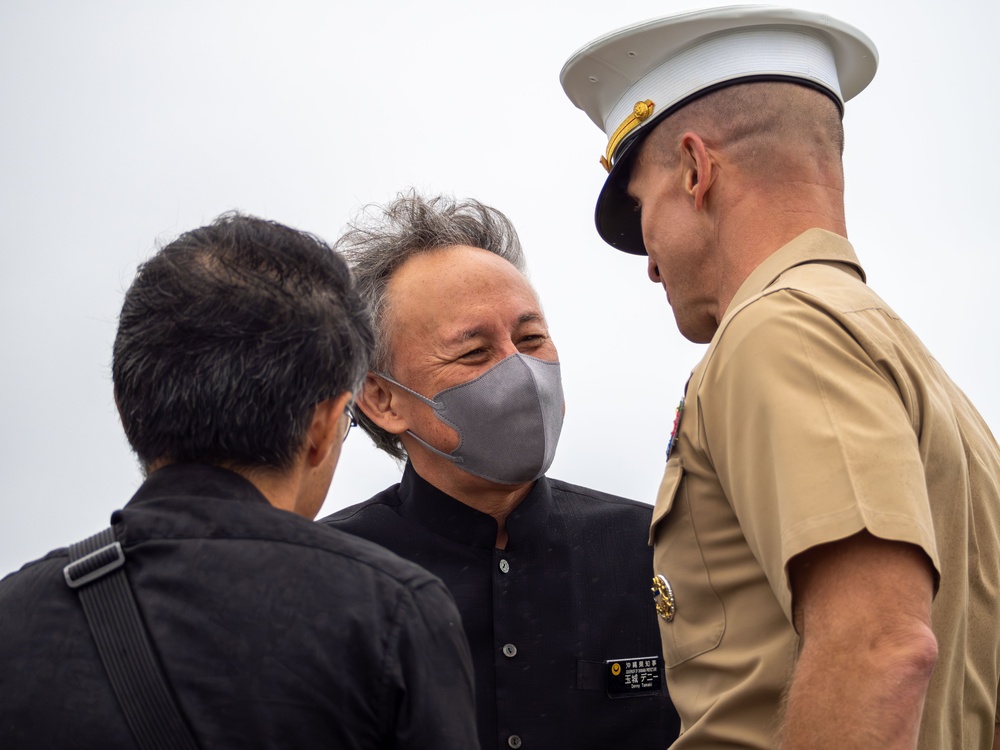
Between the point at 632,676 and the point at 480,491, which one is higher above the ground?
the point at 480,491

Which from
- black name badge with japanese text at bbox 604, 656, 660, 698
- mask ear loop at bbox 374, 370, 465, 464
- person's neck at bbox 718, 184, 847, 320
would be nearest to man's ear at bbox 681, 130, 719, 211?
person's neck at bbox 718, 184, 847, 320

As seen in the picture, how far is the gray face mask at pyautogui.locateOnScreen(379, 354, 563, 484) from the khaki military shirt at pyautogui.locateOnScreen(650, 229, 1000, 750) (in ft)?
3.31

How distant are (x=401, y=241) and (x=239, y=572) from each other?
2.24 metres

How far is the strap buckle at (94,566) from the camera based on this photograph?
1.66m

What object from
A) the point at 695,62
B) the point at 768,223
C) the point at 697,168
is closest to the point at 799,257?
the point at 768,223

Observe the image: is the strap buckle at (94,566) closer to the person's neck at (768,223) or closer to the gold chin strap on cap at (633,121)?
the person's neck at (768,223)

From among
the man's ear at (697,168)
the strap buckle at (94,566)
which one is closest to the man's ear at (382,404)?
the man's ear at (697,168)

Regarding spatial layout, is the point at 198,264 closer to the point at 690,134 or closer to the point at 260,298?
the point at 260,298

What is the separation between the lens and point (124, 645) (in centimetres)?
161

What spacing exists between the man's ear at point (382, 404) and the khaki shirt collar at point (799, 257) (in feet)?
4.81

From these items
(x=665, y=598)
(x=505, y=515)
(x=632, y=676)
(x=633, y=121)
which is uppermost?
(x=633, y=121)

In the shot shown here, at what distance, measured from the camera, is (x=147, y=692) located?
5.20ft

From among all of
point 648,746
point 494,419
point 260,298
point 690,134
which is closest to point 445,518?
point 494,419

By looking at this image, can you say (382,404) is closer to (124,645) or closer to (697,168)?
(697,168)
